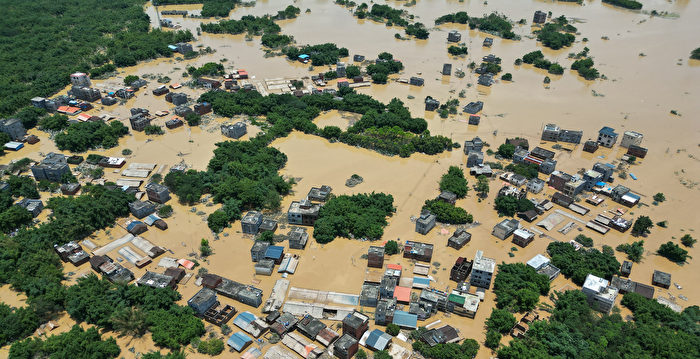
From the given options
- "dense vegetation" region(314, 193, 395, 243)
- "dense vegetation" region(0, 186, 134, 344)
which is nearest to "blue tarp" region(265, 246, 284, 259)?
"dense vegetation" region(314, 193, 395, 243)

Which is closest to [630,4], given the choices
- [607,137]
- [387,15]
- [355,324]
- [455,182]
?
[387,15]

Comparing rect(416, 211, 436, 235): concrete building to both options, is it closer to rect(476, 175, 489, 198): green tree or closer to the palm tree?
rect(476, 175, 489, 198): green tree

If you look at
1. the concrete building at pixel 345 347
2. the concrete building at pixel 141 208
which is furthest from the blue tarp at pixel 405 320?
the concrete building at pixel 141 208

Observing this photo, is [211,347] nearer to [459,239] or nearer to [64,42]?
[459,239]

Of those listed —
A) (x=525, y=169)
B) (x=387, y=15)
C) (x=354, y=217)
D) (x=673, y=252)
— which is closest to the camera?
(x=673, y=252)

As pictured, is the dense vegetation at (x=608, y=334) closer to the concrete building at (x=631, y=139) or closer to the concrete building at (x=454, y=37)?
the concrete building at (x=631, y=139)

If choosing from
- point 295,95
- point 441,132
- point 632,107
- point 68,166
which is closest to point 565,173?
point 441,132

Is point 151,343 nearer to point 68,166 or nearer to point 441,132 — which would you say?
point 68,166
